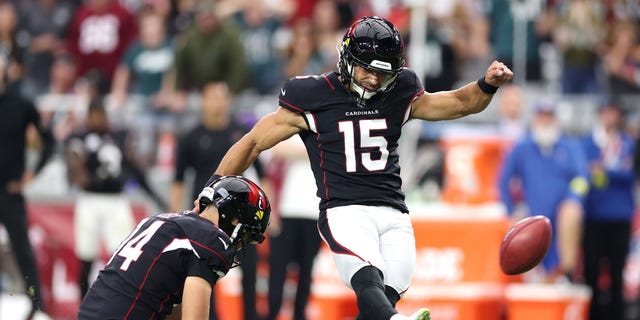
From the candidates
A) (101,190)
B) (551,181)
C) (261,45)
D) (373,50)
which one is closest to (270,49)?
(261,45)

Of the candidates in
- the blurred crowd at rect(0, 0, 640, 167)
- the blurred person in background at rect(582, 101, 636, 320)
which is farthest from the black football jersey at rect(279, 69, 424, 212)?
the blurred person in background at rect(582, 101, 636, 320)

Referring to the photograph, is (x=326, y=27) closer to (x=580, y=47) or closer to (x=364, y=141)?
(x=580, y=47)

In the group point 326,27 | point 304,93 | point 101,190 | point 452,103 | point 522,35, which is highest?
point 304,93

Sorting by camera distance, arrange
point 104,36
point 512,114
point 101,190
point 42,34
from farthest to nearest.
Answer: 1. point 42,34
2. point 104,36
3. point 512,114
4. point 101,190

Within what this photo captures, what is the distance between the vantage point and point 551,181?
11.3 meters

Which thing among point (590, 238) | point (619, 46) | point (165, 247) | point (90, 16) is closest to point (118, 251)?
point (165, 247)

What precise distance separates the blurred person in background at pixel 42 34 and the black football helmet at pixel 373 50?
330 inches

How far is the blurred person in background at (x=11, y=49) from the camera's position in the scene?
10711mm

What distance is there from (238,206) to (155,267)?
1.50 ft

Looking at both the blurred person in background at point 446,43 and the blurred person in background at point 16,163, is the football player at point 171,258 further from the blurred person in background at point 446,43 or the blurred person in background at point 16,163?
the blurred person in background at point 446,43

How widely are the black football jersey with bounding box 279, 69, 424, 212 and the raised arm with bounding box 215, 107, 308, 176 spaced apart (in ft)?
0.18

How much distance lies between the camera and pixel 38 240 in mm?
12352

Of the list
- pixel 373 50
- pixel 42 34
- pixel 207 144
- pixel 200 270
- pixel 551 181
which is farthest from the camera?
pixel 42 34

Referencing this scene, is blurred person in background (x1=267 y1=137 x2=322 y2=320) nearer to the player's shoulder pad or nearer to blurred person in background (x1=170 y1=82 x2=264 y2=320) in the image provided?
blurred person in background (x1=170 y1=82 x2=264 y2=320)
